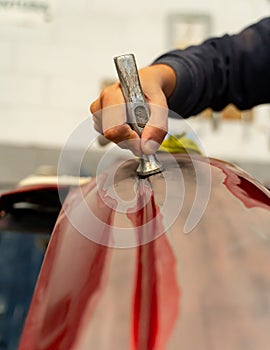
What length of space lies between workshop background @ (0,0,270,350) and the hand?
999 millimetres

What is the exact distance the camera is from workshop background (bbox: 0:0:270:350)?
1536mm

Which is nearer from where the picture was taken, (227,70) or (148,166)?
(148,166)

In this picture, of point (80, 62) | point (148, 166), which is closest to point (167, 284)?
point (148, 166)

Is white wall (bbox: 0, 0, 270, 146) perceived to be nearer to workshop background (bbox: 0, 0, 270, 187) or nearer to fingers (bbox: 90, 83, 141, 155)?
workshop background (bbox: 0, 0, 270, 187)

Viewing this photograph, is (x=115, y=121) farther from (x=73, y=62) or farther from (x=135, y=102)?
(x=73, y=62)

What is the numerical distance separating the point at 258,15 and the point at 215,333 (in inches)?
62.3

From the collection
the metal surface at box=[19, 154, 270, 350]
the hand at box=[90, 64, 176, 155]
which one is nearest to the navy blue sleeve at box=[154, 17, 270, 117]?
the hand at box=[90, 64, 176, 155]

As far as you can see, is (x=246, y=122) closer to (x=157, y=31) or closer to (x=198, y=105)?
(x=157, y=31)

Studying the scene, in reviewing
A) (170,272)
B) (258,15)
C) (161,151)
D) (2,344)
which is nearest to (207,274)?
(170,272)

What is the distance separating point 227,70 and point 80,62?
2.76 feet

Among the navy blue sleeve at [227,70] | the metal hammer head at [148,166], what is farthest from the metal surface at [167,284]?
the navy blue sleeve at [227,70]

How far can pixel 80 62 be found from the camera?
62.7 inches

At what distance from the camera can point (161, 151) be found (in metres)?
0.44

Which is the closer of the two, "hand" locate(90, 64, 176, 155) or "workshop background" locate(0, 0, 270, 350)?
"hand" locate(90, 64, 176, 155)
